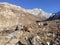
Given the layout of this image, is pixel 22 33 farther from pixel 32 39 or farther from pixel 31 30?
pixel 32 39

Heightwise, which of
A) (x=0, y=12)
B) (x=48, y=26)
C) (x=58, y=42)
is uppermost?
(x=0, y=12)

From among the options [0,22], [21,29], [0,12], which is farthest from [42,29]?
[0,12]

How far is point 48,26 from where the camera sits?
41250mm

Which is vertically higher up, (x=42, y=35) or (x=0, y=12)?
(x=0, y=12)

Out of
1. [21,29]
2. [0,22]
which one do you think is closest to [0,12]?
[0,22]

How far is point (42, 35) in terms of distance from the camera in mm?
36906

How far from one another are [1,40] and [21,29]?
4959mm

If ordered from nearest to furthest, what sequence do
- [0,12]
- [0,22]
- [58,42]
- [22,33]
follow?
[58,42] < [22,33] < [0,22] < [0,12]

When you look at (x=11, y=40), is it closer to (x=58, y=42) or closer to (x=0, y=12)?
(x=58, y=42)

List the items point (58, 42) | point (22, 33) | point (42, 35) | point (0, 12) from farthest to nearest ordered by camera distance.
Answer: point (0, 12), point (22, 33), point (42, 35), point (58, 42)

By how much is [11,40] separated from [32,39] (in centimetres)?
455

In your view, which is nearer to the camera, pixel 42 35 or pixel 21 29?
pixel 42 35

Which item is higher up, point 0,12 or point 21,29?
point 0,12

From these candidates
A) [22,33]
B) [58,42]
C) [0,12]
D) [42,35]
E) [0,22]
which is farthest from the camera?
[0,12]
